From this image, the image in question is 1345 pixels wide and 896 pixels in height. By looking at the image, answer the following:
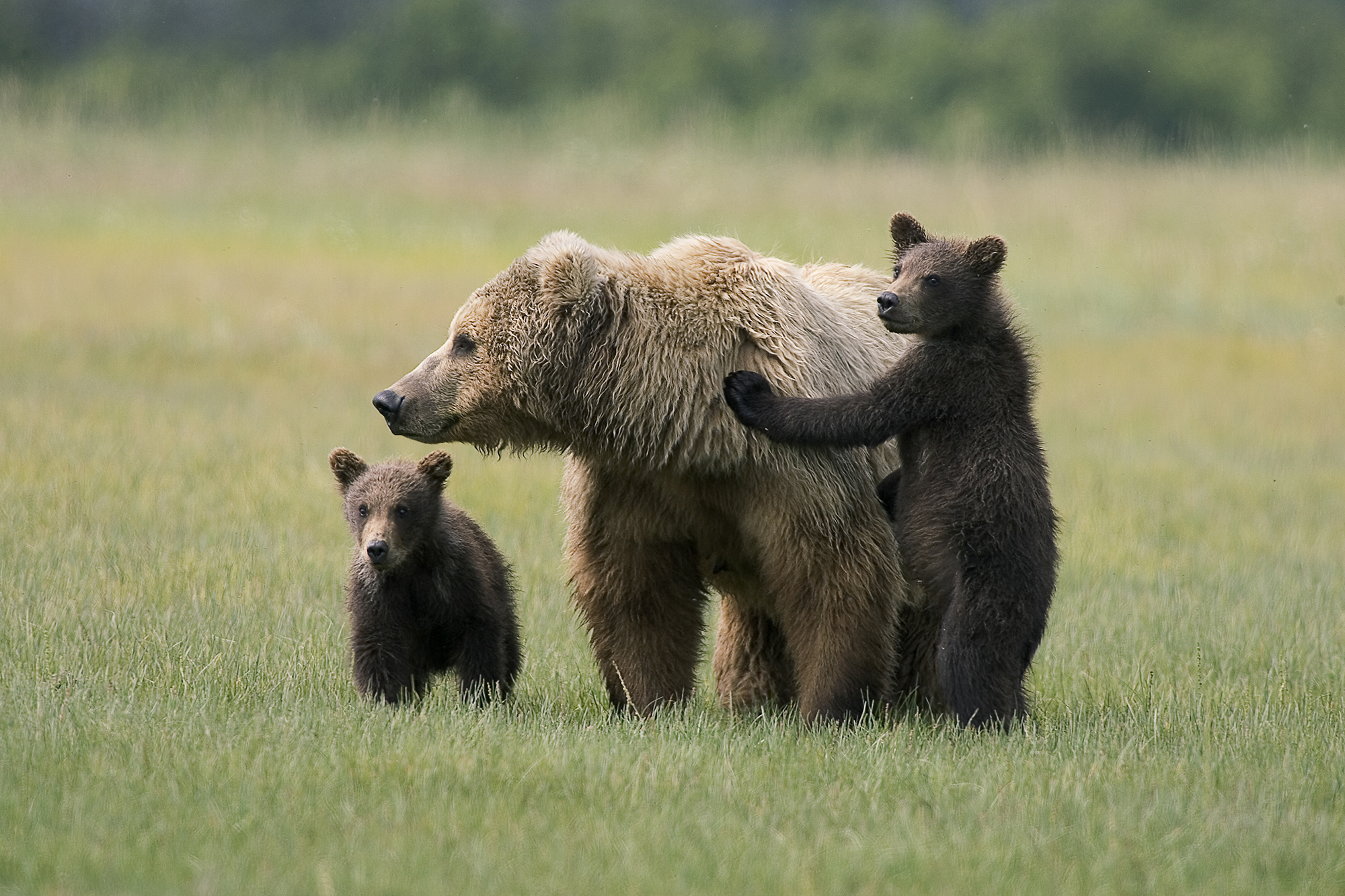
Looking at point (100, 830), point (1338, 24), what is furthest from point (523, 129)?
point (1338, 24)

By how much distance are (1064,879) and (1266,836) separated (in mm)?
790

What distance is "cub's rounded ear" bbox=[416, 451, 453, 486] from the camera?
7.56 meters

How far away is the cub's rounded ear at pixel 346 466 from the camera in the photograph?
7789mm

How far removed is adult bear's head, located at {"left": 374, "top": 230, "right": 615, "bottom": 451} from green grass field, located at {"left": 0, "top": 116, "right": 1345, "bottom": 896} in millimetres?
1174

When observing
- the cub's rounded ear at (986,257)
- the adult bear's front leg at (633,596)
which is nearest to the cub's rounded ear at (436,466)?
the adult bear's front leg at (633,596)

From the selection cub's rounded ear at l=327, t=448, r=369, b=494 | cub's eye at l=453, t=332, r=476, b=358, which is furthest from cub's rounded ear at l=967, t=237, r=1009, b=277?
cub's rounded ear at l=327, t=448, r=369, b=494

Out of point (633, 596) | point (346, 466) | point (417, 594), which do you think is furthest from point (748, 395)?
point (346, 466)

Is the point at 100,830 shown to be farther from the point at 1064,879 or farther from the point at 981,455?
the point at 981,455

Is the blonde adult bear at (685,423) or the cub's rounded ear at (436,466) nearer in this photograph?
the blonde adult bear at (685,423)

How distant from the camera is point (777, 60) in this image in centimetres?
4462

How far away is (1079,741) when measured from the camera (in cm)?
652

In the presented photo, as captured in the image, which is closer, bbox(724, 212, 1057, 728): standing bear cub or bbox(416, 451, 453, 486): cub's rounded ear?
bbox(724, 212, 1057, 728): standing bear cub

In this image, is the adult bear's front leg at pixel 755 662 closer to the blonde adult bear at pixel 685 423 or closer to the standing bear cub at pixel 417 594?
the blonde adult bear at pixel 685 423

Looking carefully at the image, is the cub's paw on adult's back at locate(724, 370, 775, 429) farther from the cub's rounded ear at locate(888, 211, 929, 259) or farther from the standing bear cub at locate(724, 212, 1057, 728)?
the cub's rounded ear at locate(888, 211, 929, 259)
